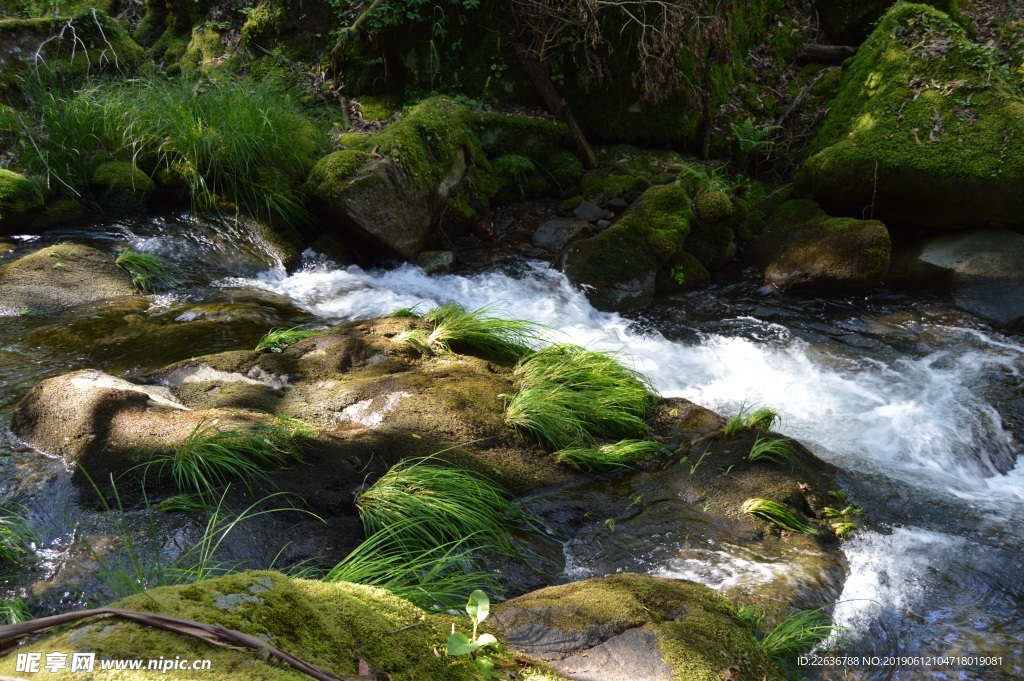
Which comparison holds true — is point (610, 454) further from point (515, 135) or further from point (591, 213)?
point (515, 135)

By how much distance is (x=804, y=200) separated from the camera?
331 inches

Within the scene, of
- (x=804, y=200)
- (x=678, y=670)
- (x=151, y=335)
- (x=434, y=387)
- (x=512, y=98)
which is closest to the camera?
(x=678, y=670)

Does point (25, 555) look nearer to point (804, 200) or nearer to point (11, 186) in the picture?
point (11, 186)

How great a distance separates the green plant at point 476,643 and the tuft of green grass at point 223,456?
1739mm

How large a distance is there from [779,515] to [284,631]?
2971mm

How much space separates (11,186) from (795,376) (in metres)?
7.90

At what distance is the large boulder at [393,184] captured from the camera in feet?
23.8

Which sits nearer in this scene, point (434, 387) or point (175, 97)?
point (434, 387)

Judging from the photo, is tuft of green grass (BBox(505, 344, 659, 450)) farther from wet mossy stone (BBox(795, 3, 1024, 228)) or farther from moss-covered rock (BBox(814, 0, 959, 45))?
moss-covered rock (BBox(814, 0, 959, 45))

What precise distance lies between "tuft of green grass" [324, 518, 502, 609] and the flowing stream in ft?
3.08

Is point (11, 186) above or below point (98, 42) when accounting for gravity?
below

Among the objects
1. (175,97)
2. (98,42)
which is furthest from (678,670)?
(98,42)

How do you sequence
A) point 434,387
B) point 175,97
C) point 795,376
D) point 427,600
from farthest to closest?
point 175,97 < point 795,376 < point 434,387 < point 427,600

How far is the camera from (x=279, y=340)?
204 inches
